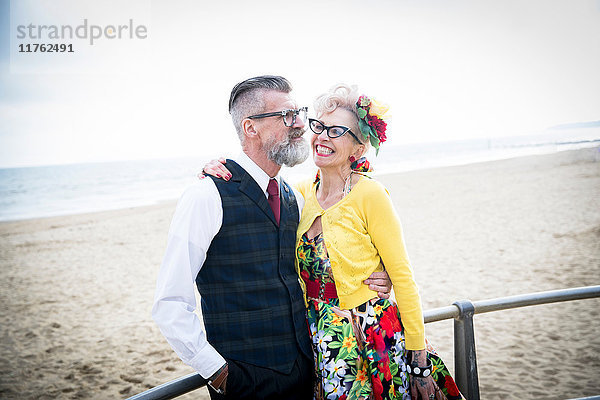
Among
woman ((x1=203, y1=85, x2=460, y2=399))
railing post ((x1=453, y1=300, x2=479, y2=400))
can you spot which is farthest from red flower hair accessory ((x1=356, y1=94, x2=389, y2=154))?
railing post ((x1=453, y1=300, x2=479, y2=400))

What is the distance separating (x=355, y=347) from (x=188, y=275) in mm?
818

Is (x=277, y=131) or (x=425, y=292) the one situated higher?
(x=277, y=131)

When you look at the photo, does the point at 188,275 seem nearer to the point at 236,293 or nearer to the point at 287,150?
the point at 236,293

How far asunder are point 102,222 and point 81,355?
13909mm

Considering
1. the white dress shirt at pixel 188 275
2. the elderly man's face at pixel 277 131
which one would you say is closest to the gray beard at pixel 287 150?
the elderly man's face at pixel 277 131

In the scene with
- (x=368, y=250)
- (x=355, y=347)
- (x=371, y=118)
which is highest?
(x=371, y=118)

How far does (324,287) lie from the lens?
6.55ft

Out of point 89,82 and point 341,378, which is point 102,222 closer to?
point 341,378

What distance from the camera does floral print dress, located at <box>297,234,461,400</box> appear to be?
71.4 inches

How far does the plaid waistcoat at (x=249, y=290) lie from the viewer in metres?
1.79

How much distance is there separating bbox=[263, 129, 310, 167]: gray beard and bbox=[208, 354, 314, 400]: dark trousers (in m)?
0.96

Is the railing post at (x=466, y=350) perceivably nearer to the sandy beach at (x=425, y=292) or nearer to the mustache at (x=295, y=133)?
the mustache at (x=295, y=133)

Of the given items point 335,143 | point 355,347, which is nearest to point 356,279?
point 355,347

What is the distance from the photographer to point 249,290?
5.90ft
